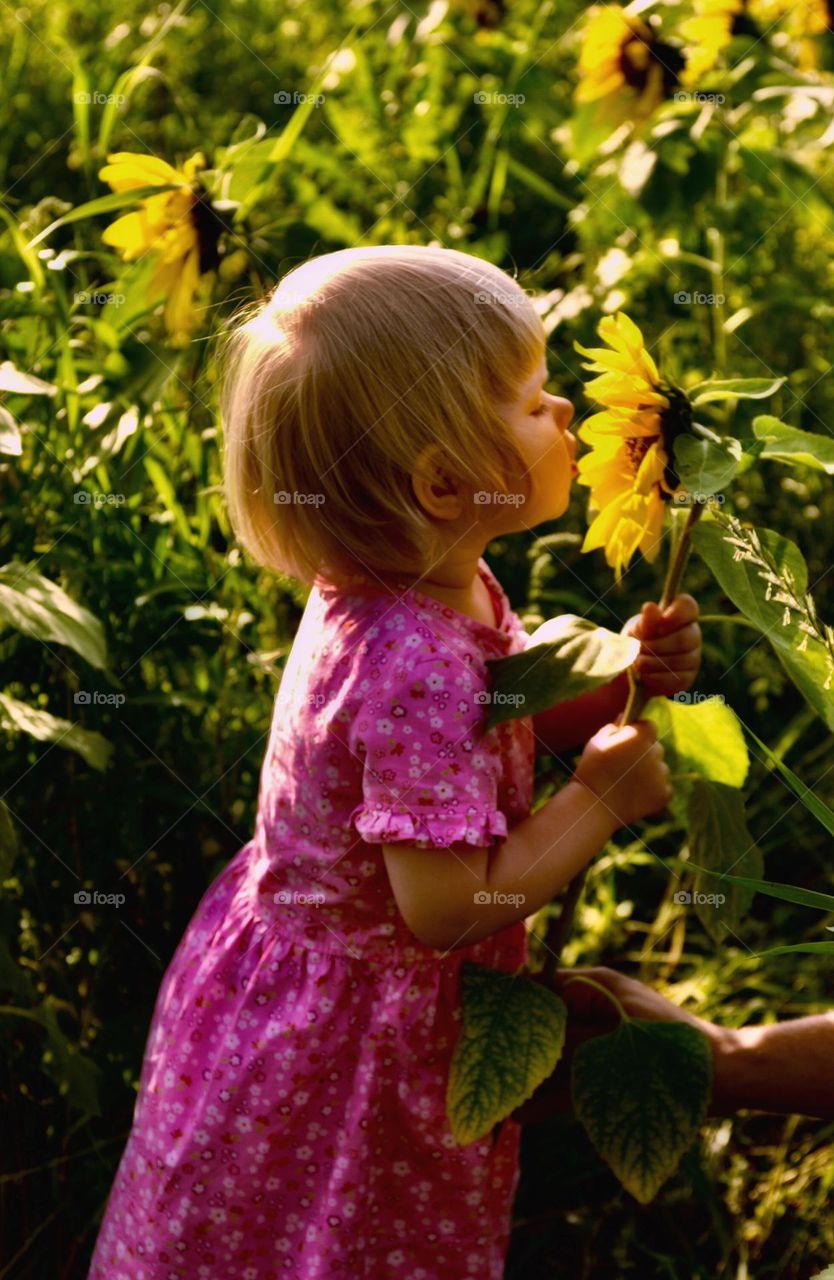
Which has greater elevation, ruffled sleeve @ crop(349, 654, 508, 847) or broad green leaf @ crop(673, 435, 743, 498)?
broad green leaf @ crop(673, 435, 743, 498)

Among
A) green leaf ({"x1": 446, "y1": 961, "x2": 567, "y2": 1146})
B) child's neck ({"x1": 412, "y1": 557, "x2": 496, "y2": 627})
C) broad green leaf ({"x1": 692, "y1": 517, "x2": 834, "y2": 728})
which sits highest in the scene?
broad green leaf ({"x1": 692, "y1": 517, "x2": 834, "y2": 728})

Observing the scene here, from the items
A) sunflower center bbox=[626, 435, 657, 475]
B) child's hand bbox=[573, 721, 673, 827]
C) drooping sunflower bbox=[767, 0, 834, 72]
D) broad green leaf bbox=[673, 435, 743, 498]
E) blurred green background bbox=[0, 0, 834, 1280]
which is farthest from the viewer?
drooping sunflower bbox=[767, 0, 834, 72]

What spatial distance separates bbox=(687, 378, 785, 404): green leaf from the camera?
905 mm

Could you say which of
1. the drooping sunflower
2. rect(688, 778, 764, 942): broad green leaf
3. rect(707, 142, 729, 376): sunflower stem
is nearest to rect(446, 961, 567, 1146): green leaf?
rect(688, 778, 764, 942): broad green leaf

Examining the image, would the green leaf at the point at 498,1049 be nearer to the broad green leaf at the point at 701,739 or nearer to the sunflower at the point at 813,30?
the broad green leaf at the point at 701,739

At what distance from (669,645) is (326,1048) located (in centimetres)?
40

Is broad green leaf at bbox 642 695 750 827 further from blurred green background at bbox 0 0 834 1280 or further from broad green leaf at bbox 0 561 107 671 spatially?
broad green leaf at bbox 0 561 107 671

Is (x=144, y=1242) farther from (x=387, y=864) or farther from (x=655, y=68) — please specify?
(x=655, y=68)

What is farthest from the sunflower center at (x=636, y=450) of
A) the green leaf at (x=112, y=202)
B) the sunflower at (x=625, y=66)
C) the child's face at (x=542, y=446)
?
the sunflower at (x=625, y=66)

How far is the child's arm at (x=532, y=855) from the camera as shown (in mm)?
978

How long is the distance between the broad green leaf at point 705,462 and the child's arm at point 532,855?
0.81 feet

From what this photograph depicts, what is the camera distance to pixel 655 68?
1809 millimetres

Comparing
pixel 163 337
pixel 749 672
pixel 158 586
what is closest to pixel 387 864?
pixel 158 586

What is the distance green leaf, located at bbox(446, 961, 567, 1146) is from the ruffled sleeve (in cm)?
13
